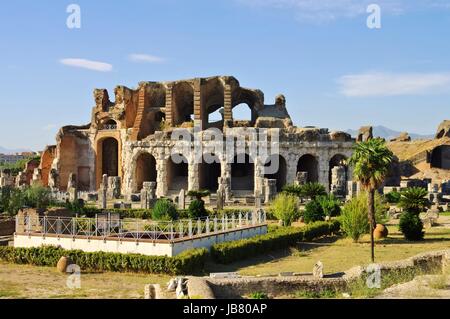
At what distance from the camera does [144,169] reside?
187 feet

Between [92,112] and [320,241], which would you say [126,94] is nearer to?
[92,112]

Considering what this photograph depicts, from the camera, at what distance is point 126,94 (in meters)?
57.6

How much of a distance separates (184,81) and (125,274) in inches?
1518

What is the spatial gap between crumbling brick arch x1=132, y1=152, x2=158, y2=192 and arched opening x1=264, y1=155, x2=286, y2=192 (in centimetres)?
1128

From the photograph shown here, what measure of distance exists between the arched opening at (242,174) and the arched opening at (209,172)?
5.81 ft

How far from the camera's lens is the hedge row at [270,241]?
22906 millimetres

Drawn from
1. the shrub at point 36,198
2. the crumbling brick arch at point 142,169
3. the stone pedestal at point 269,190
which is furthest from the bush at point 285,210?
the crumbling brick arch at point 142,169

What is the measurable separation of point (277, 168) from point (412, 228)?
957 inches

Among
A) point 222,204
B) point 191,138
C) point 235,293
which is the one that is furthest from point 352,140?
point 235,293

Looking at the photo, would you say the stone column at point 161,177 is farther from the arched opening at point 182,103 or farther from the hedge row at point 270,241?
the hedge row at point 270,241

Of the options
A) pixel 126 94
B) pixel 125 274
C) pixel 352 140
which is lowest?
pixel 125 274

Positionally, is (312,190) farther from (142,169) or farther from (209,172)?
(142,169)

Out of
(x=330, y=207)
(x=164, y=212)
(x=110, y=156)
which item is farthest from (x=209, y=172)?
(x=330, y=207)

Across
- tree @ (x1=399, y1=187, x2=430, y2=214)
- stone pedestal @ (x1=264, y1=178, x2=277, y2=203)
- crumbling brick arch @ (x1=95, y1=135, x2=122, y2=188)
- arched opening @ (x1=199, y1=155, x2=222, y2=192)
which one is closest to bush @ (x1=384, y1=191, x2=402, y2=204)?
stone pedestal @ (x1=264, y1=178, x2=277, y2=203)
